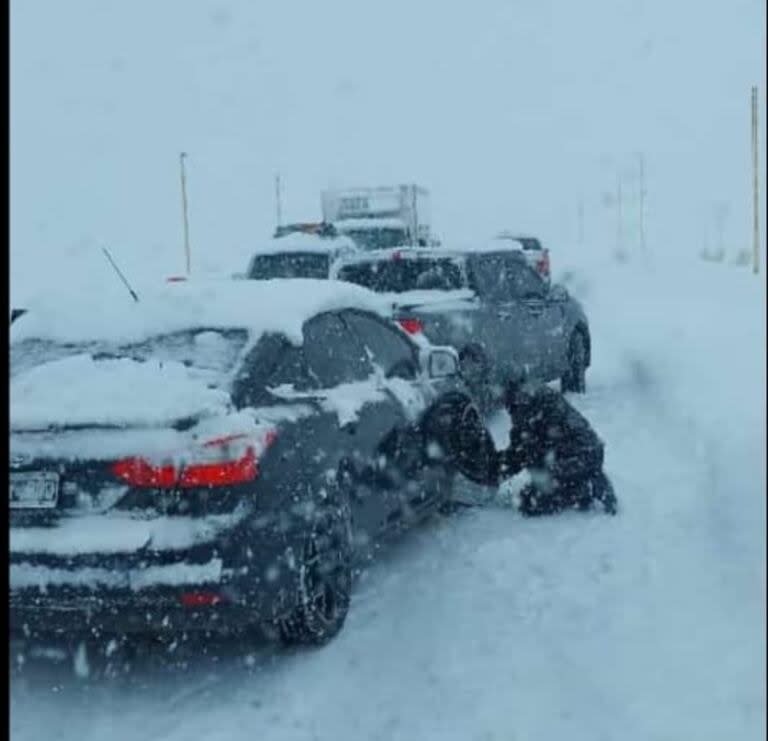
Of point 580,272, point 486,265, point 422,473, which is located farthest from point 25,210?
point 422,473

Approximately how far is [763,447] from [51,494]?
5274 millimetres

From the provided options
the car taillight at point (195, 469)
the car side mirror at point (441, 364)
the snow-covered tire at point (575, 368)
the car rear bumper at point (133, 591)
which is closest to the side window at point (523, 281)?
the snow-covered tire at point (575, 368)

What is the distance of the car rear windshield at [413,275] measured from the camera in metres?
10.9

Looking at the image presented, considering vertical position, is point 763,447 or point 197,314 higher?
point 197,314

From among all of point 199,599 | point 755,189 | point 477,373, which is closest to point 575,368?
point 477,373

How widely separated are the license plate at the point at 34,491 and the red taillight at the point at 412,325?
5.11 meters

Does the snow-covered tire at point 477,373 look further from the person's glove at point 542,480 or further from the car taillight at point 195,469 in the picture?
the car taillight at point 195,469

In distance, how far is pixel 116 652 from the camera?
18.4 ft

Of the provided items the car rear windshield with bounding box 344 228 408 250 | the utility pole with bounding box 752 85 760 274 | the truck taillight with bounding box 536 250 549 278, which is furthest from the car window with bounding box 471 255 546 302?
the utility pole with bounding box 752 85 760 274

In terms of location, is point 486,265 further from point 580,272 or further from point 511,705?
point 580,272

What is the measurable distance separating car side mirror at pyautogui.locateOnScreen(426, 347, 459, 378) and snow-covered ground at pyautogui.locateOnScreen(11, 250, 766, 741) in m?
0.94

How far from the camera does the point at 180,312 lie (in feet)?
19.0

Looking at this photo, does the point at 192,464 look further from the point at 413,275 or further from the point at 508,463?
the point at 413,275

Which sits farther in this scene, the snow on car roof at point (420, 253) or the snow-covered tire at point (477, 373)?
the snow on car roof at point (420, 253)
